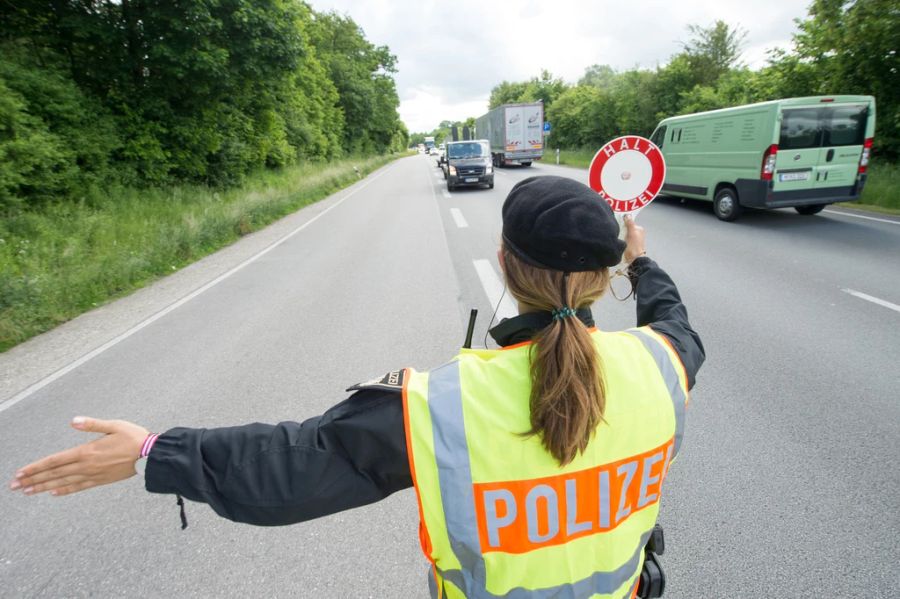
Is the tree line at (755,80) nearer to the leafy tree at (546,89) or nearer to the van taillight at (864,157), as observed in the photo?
the van taillight at (864,157)

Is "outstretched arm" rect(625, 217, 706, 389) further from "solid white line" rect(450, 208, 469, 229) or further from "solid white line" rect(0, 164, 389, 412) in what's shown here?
"solid white line" rect(450, 208, 469, 229)

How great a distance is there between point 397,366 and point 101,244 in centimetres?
765

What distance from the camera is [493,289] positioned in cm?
666

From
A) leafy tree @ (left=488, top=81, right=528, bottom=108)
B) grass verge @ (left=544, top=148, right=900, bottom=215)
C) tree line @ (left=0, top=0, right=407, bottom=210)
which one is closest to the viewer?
tree line @ (left=0, top=0, right=407, bottom=210)

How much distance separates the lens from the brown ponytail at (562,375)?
0.98 meters

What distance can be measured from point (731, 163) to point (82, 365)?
11.6 meters

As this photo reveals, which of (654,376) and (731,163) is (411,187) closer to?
(731,163)

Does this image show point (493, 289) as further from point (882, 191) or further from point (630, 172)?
point (882, 191)

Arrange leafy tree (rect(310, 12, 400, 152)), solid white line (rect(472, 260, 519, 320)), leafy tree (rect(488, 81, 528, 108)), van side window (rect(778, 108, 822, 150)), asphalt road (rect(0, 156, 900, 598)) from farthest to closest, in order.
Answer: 1. leafy tree (rect(488, 81, 528, 108))
2. leafy tree (rect(310, 12, 400, 152))
3. van side window (rect(778, 108, 822, 150))
4. solid white line (rect(472, 260, 519, 320))
5. asphalt road (rect(0, 156, 900, 598))

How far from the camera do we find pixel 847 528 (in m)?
2.46

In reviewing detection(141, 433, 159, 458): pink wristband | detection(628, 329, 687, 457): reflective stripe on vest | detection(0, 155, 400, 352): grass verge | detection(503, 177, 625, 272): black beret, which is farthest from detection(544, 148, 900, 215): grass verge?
detection(0, 155, 400, 352): grass verge

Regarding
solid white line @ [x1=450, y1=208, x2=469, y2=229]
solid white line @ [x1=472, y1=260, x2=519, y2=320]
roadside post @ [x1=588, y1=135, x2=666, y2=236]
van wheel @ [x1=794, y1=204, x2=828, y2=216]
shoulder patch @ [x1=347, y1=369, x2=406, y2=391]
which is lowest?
van wheel @ [x1=794, y1=204, x2=828, y2=216]

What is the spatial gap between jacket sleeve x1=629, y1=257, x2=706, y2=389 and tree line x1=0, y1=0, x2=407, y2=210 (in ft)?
35.5

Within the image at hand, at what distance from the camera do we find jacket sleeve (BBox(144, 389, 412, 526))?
1035 mm
